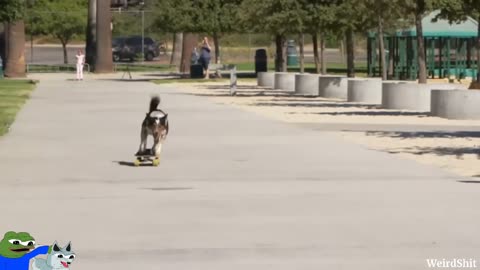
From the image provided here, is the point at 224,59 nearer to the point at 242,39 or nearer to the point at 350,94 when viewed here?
the point at 242,39

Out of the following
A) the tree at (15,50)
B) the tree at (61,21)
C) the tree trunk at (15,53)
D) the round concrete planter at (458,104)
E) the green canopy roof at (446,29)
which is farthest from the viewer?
the tree at (61,21)

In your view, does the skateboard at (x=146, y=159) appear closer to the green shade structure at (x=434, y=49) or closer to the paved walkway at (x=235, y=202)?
the paved walkway at (x=235, y=202)

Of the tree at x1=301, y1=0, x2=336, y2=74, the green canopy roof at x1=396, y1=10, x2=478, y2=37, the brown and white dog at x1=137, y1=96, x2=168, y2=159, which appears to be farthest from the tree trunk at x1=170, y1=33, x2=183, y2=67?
the brown and white dog at x1=137, y1=96, x2=168, y2=159

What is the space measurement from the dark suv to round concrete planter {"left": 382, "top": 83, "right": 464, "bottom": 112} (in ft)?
174

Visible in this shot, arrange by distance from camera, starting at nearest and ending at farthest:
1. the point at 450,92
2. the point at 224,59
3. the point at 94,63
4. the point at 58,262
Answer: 1. the point at 58,262
2. the point at 450,92
3. the point at 94,63
4. the point at 224,59

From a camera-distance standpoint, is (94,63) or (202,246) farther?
(94,63)

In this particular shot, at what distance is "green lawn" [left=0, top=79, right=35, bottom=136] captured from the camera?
A: 26078 millimetres

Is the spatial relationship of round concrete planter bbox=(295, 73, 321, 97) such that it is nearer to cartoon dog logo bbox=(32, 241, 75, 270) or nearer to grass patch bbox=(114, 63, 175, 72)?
grass patch bbox=(114, 63, 175, 72)

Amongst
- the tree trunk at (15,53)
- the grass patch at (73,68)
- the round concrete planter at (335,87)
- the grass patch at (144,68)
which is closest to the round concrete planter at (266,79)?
the round concrete planter at (335,87)

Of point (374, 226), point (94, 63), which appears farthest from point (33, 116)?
point (94, 63)

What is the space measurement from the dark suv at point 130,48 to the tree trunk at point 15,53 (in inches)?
1020

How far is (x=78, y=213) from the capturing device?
12.3m

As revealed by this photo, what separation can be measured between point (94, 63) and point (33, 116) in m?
37.3

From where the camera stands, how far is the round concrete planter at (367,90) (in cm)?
3544
